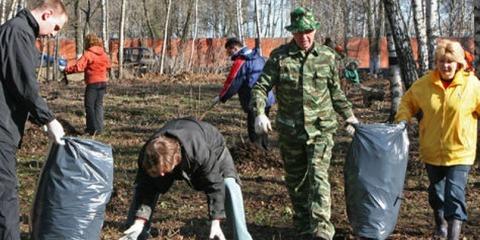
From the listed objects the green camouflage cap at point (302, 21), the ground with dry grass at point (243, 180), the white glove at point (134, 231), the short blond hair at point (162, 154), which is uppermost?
the green camouflage cap at point (302, 21)

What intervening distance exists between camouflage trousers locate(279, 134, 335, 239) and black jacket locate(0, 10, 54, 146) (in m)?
1.99

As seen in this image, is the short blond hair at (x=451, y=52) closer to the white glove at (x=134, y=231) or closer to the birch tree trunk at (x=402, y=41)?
the white glove at (x=134, y=231)

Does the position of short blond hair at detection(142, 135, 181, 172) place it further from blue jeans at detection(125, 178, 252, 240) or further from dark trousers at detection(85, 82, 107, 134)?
dark trousers at detection(85, 82, 107, 134)

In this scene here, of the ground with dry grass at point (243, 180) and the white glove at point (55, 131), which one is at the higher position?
the white glove at point (55, 131)

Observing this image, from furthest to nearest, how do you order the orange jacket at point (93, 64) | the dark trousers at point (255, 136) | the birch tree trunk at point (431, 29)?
the orange jacket at point (93, 64), the birch tree trunk at point (431, 29), the dark trousers at point (255, 136)

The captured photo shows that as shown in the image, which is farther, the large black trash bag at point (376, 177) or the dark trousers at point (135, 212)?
the large black trash bag at point (376, 177)

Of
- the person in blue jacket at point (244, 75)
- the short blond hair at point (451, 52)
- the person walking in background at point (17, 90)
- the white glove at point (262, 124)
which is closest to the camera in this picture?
the person walking in background at point (17, 90)

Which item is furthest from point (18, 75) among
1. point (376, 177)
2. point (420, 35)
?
point (420, 35)

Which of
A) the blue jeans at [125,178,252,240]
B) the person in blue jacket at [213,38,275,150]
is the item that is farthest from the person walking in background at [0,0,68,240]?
the person in blue jacket at [213,38,275,150]

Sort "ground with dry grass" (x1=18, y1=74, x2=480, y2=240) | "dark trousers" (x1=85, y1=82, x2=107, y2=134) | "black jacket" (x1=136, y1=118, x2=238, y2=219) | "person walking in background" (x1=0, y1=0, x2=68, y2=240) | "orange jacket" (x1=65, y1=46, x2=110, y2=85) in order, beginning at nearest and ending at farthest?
"person walking in background" (x1=0, y1=0, x2=68, y2=240), "black jacket" (x1=136, y1=118, x2=238, y2=219), "ground with dry grass" (x1=18, y1=74, x2=480, y2=240), "orange jacket" (x1=65, y1=46, x2=110, y2=85), "dark trousers" (x1=85, y1=82, x2=107, y2=134)

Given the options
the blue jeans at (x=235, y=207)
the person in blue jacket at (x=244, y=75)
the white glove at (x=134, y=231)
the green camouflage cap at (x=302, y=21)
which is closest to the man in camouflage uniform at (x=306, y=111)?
the green camouflage cap at (x=302, y=21)

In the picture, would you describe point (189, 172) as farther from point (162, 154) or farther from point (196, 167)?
point (162, 154)

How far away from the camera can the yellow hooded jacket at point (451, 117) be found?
496cm

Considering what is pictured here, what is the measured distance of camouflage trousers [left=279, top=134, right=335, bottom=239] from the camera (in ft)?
16.8
